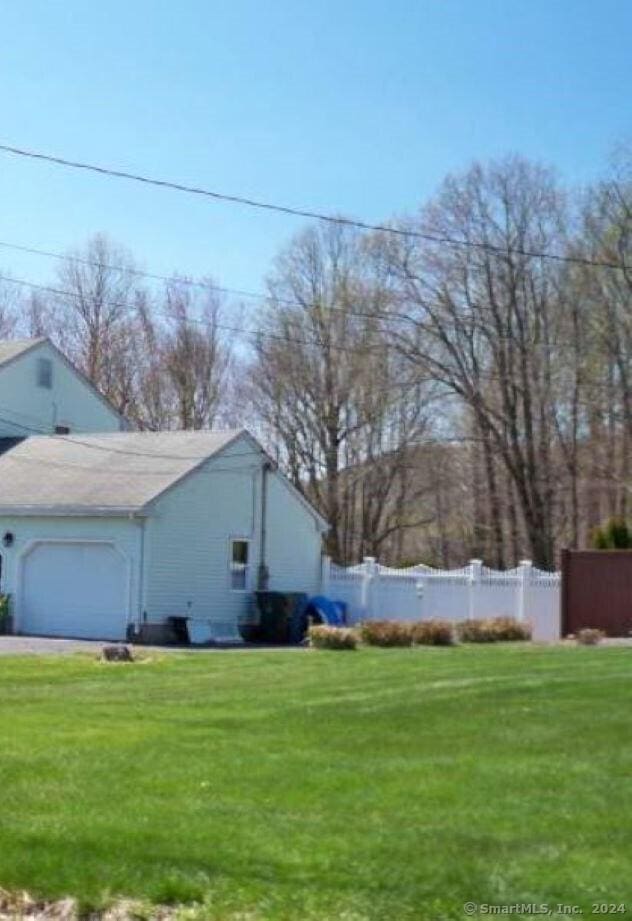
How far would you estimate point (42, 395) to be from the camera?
146 feet

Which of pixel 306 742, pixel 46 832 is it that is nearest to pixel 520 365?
pixel 306 742

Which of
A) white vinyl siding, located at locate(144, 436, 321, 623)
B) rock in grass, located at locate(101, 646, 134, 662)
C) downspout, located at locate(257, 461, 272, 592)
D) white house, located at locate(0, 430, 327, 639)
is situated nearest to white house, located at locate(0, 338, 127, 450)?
white house, located at locate(0, 430, 327, 639)

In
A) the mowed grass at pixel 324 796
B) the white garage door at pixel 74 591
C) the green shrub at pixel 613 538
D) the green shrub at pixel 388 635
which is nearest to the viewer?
the mowed grass at pixel 324 796

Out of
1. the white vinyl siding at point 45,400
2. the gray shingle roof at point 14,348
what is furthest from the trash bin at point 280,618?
the gray shingle roof at point 14,348

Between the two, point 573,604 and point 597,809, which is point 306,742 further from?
point 573,604

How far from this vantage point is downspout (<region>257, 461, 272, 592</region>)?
125 ft

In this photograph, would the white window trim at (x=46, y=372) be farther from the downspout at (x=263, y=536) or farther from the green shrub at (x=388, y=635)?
the green shrub at (x=388, y=635)

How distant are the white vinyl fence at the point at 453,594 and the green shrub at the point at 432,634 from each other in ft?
18.6

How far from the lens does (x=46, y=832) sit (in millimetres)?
9398

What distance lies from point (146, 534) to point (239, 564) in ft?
13.7

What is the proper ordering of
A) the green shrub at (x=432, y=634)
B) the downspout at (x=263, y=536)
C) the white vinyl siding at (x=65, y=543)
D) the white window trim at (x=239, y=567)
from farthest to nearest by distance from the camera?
the downspout at (x=263, y=536) < the white window trim at (x=239, y=567) < the white vinyl siding at (x=65, y=543) < the green shrub at (x=432, y=634)

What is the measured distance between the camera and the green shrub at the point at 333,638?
28.8 m

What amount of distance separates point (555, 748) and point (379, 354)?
131 ft

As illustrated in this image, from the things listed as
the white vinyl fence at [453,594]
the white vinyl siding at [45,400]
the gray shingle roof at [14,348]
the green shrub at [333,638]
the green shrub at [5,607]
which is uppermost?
the gray shingle roof at [14,348]
